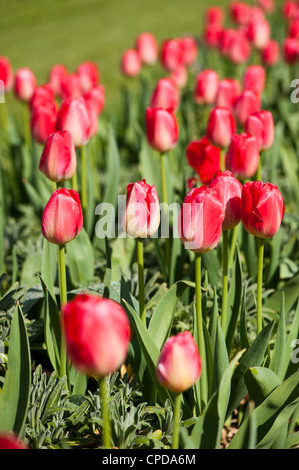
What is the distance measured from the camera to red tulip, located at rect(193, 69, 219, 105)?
3.37 meters

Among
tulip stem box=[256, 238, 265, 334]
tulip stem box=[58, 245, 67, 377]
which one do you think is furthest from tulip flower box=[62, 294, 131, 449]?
tulip stem box=[256, 238, 265, 334]

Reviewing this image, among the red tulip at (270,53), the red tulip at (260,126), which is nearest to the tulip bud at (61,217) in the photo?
the red tulip at (260,126)

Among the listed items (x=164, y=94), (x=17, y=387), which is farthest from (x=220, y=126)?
(x=17, y=387)

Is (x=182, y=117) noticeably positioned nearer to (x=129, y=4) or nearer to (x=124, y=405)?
(x=124, y=405)

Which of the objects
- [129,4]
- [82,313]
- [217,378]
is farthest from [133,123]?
[129,4]

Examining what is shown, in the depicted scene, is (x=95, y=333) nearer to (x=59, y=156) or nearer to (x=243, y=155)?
A: (x=59, y=156)

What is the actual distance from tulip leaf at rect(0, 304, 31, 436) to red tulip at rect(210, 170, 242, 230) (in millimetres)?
604

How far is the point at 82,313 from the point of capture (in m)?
1.11

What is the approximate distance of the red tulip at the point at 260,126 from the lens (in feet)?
7.43

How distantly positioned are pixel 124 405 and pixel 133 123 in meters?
2.68

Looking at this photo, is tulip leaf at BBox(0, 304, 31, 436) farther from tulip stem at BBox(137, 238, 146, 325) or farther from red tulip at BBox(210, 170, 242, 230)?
red tulip at BBox(210, 170, 242, 230)

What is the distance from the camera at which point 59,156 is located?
6.26ft

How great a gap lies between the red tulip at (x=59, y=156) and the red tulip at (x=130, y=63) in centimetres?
254

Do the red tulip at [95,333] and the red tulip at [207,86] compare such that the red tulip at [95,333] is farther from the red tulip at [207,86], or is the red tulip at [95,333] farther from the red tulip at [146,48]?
the red tulip at [146,48]
